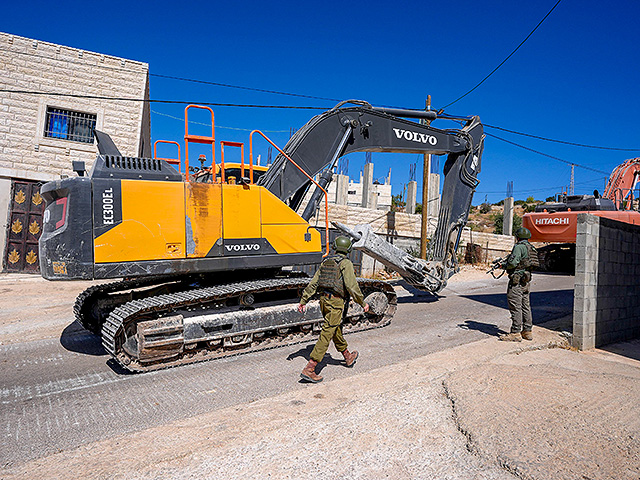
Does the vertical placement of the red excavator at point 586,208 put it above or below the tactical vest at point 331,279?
above

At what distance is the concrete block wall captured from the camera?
261 inches

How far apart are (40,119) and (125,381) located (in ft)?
39.3

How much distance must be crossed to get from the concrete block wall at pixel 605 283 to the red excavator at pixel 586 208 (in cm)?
798

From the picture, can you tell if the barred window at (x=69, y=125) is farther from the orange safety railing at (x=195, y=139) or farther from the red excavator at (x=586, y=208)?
the red excavator at (x=586, y=208)

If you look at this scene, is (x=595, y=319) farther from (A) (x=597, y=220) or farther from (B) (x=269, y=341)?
(B) (x=269, y=341)

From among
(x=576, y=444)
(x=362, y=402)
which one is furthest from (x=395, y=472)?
(x=576, y=444)

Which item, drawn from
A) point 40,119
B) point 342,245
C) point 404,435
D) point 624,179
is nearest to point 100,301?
point 342,245

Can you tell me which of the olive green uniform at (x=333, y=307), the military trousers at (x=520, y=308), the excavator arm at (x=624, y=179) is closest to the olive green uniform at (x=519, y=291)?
the military trousers at (x=520, y=308)

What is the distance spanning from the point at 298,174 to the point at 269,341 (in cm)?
272

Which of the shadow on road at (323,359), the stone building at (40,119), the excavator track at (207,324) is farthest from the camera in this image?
the stone building at (40,119)

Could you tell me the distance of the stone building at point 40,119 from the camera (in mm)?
13094

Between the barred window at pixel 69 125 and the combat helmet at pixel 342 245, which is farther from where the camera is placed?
the barred window at pixel 69 125

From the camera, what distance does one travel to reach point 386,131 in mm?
8430

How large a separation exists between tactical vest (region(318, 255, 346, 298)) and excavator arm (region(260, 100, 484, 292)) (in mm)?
2036
